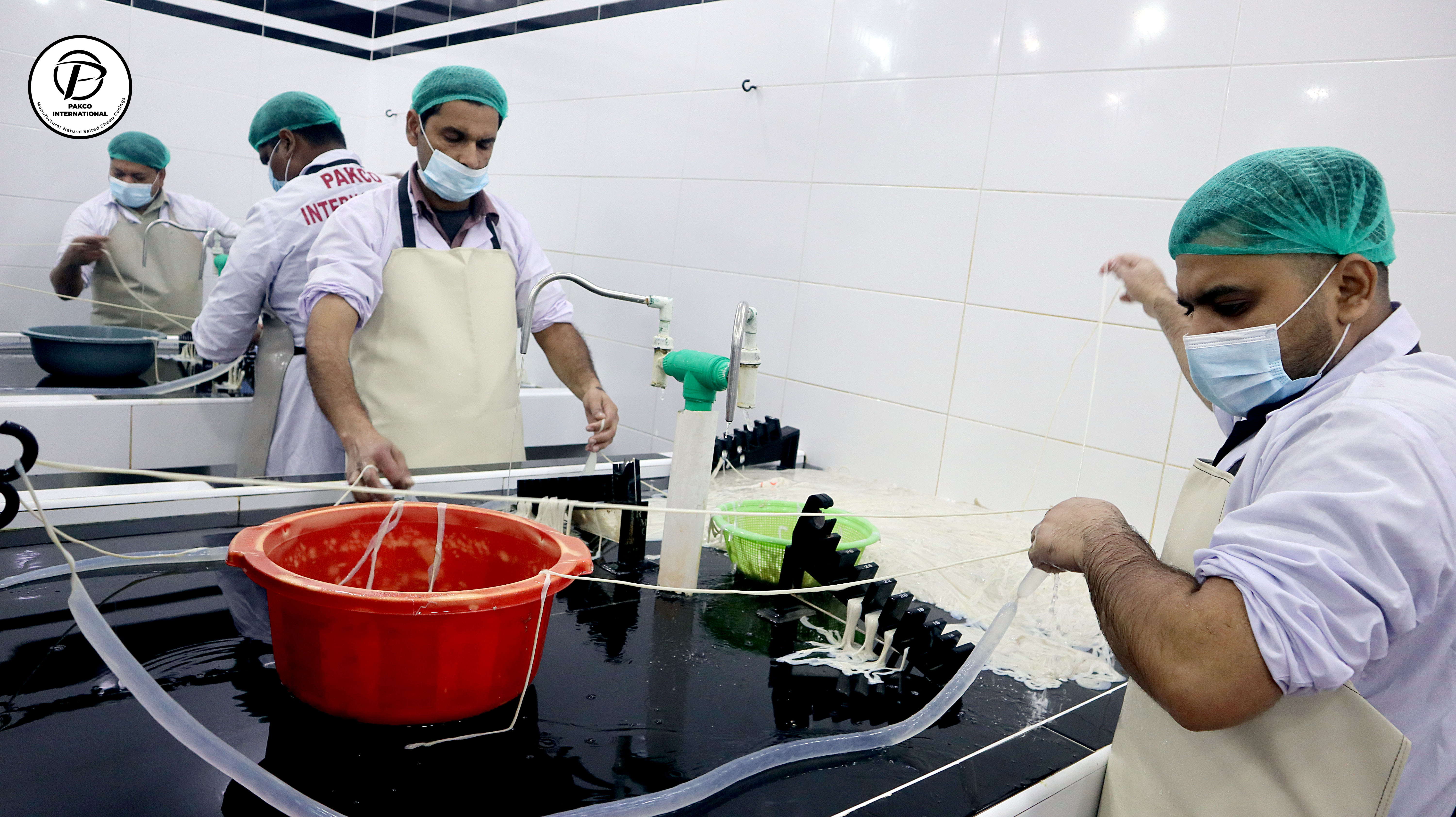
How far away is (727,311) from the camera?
2855 mm

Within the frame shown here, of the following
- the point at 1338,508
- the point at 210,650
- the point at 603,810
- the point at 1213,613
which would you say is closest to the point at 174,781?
the point at 210,650

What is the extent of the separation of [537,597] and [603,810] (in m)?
0.22

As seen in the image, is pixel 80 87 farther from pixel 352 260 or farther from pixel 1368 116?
pixel 1368 116

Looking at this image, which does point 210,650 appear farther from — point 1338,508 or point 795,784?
point 1338,508

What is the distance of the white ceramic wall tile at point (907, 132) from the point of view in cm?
220

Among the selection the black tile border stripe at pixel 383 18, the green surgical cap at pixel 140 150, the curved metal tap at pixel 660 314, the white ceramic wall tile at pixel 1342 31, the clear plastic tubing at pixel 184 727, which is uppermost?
the black tile border stripe at pixel 383 18

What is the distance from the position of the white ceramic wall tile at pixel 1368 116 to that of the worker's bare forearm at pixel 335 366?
1.87 m

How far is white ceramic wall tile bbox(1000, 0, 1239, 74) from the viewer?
5.90ft

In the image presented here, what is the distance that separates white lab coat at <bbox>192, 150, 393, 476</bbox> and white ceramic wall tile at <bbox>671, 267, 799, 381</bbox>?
1083 mm

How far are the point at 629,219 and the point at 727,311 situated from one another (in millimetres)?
664

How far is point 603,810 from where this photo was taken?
802 mm

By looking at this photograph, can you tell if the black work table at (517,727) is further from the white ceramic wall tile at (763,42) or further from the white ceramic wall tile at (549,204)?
the white ceramic wall tile at (549,204)

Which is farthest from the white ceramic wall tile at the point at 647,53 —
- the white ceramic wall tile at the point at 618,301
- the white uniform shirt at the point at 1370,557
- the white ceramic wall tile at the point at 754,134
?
Result: the white uniform shirt at the point at 1370,557

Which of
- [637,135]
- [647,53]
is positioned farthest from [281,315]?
[647,53]
